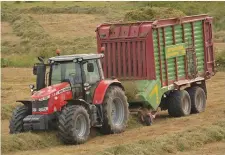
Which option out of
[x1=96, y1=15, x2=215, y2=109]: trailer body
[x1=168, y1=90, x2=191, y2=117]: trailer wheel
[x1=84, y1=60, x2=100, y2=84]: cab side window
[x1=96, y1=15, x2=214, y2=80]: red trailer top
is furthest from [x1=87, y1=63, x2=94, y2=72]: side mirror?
[x1=168, y1=90, x2=191, y2=117]: trailer wheel

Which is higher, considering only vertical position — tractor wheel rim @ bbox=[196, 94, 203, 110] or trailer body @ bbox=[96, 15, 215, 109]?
trailer body @ bbox=[96, 15, 215, 109]

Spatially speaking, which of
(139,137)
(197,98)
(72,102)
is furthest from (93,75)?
(197,98)

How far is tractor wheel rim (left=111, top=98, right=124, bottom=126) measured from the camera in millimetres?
15820

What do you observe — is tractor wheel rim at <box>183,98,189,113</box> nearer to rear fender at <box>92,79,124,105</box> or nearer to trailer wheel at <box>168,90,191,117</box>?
trailer wheel at <box>168,90,191,117</box>

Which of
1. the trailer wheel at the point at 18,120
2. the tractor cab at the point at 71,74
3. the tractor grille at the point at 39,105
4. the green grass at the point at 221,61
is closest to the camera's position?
the tractor grille at the point at 39,105

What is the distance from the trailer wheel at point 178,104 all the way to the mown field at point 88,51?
0.27m

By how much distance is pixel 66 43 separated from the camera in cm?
4016

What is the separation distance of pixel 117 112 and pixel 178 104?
3.02 metres

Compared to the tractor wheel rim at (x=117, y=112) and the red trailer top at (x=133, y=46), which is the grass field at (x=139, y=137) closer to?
the tractor wheel rim at (x=117, y=112)

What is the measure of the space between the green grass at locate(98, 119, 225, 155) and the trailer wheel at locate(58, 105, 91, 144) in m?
1.56

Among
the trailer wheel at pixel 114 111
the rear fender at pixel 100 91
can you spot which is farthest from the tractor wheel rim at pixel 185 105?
the rear fender at pixel 100 91

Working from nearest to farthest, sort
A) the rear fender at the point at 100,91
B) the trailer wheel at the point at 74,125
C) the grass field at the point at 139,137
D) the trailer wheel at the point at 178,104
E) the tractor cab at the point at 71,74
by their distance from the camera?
1. the grass field at the point at 139,137
2. the trailer wheel at the point at 74,125
3. the tractor cab at the point at 71,74
4. the rear fender at the point at 100,91
5. the trailer wheel at the point at 178,104

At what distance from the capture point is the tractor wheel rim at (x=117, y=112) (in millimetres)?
15820

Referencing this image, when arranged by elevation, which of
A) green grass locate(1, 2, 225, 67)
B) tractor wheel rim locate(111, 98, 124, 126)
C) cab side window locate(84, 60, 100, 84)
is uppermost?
green grass locate(1, 2, 225, 67)
